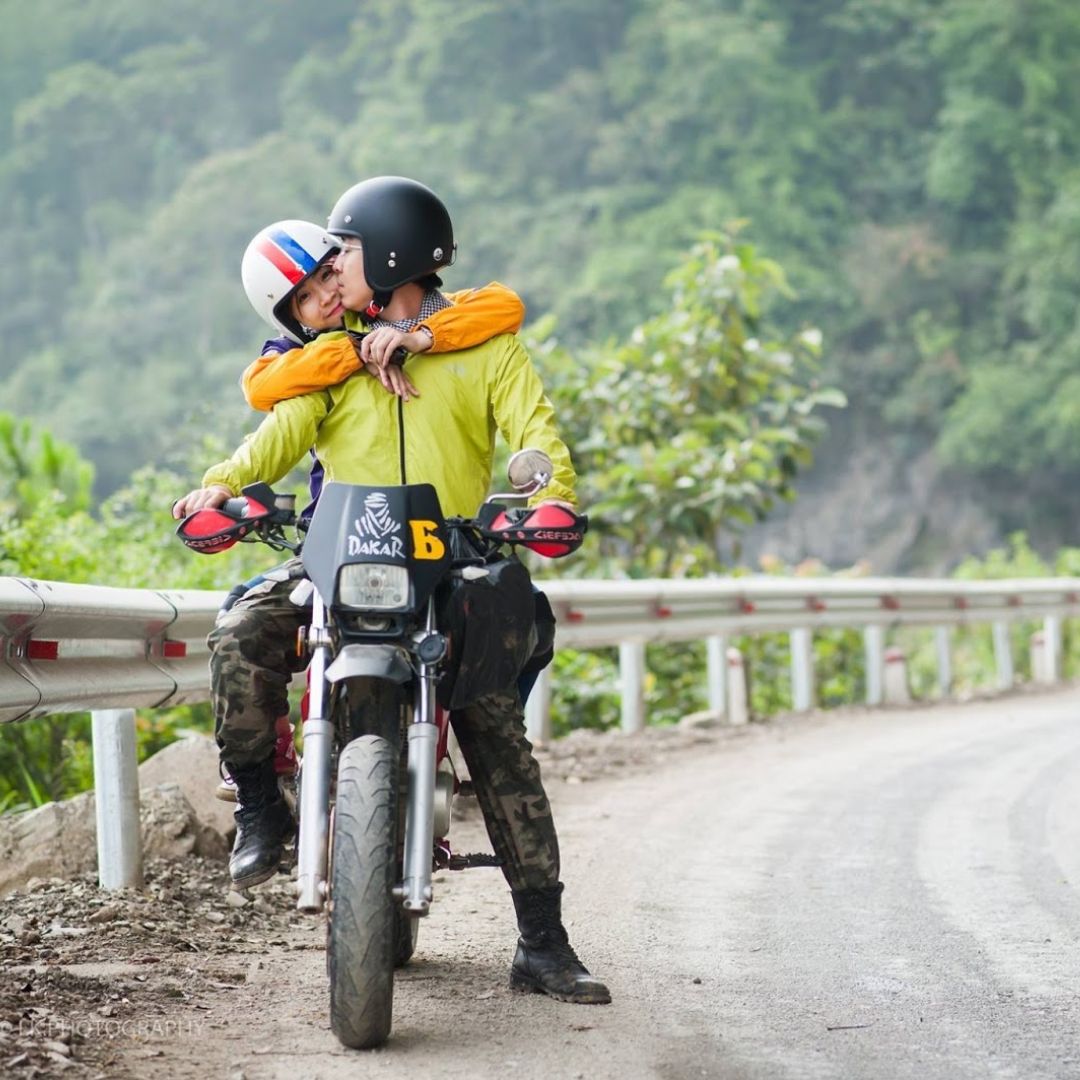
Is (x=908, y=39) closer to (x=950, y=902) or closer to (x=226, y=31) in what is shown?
(x=226, y=31)

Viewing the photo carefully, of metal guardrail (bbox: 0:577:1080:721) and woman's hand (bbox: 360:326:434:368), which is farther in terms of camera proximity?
metal guardrail (bbox: 0:577:1080:721)

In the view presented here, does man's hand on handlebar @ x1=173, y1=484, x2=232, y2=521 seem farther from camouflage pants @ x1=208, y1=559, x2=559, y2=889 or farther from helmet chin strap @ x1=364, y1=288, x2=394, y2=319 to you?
helmet chin strap @ x1=364, y1=288, x2=394, y2=319

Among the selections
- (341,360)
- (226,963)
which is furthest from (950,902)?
(341,360)

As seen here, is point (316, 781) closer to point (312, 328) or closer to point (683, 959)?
point (312, 328)

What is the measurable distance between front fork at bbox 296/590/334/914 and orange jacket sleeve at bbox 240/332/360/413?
0.57 metres

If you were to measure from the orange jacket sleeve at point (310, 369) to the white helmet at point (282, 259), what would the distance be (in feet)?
0.65

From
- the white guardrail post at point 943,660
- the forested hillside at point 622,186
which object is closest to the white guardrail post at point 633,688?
the white guardrail post at point 943,660

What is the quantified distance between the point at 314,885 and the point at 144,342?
2584 inches

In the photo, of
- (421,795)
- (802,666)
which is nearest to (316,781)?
(421,795)

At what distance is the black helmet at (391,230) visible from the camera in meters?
4.57

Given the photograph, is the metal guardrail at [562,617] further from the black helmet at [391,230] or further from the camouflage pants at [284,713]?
the black helmet at [391,230]

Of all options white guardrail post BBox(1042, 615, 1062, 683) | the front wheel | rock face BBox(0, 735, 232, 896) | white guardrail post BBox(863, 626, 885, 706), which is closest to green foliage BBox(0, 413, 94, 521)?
rock face BBox(0, 735, 232, 896)

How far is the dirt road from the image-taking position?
13.3ft

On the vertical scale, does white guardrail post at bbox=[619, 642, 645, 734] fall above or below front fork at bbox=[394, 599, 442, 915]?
below
